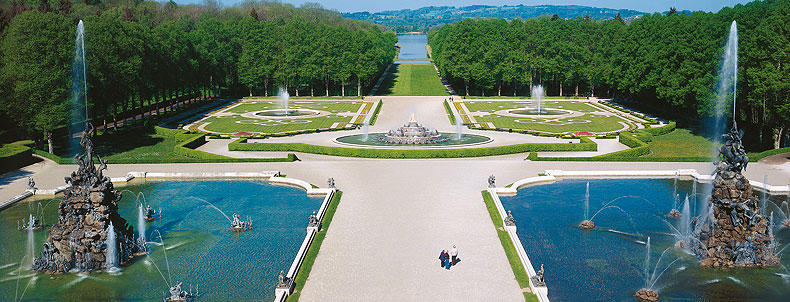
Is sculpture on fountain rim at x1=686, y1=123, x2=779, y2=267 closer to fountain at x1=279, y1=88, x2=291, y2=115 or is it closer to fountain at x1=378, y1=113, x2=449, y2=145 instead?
fountain at x1=378, y1=113, x2=449, y2=145

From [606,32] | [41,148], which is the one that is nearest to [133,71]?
[41,148]

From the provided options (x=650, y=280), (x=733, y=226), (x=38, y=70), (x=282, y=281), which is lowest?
(x=650, y=280)

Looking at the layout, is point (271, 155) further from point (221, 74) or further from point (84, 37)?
point (221, 74)

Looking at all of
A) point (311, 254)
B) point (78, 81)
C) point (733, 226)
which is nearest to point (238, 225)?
point (311, 254)

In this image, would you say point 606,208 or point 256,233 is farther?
point 606,208

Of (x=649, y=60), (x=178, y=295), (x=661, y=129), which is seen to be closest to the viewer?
(x=178, y=295)

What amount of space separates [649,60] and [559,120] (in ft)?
46.8

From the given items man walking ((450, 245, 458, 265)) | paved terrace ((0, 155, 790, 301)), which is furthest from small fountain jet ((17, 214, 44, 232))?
man walking ((450, 245, 458, 265))

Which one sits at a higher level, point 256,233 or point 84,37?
point 84,37

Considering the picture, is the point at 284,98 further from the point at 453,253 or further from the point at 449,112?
the point at 453,253

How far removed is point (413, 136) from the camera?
65.2 m

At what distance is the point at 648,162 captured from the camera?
54.5 metres

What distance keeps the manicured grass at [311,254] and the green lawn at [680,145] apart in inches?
1350

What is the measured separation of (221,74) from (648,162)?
A: 2968 inches
